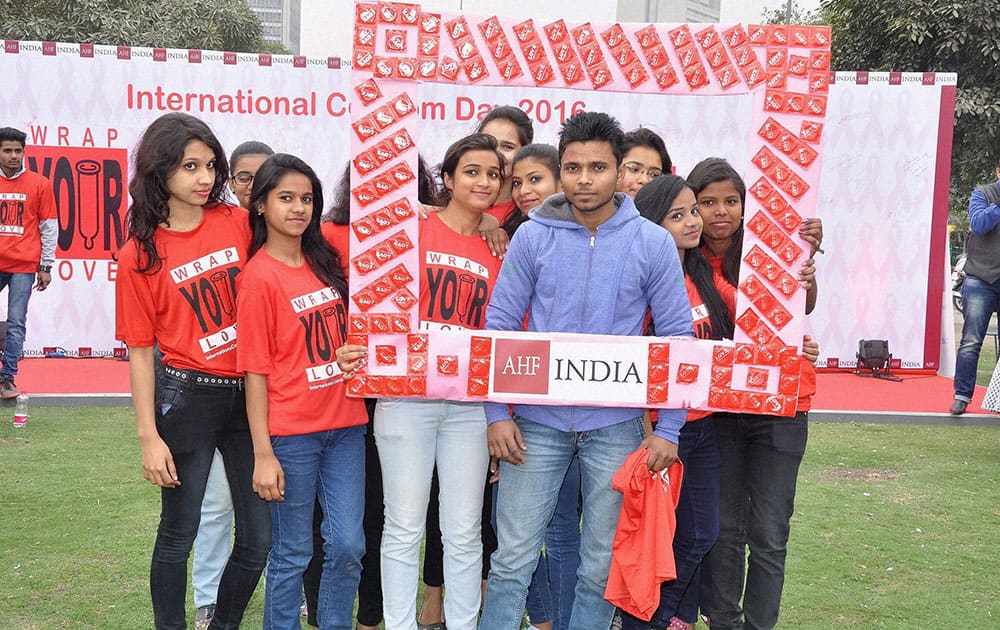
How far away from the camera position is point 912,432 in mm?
7457

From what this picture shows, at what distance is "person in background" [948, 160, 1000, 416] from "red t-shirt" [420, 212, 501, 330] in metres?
5.60

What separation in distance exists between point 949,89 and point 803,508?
20.1 feet

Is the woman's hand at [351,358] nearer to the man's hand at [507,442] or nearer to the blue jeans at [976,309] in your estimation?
the man's hand at [507,442]

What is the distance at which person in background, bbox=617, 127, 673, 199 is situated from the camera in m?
3.73

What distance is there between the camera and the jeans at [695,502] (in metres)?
3.37

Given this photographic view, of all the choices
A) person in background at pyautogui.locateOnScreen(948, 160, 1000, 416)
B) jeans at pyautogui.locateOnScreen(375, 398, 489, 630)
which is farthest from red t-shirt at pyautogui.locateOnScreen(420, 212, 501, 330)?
person in background at pyautogui.locateOnScreen(948, 160, 1000, 416)

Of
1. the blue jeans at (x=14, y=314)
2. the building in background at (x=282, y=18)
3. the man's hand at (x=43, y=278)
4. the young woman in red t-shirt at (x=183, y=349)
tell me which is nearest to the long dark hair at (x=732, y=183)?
the young woman in red t-shirt at (x=183, y=349)

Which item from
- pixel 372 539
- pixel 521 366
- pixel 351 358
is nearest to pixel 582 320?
pixel 521 366

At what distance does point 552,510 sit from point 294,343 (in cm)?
101

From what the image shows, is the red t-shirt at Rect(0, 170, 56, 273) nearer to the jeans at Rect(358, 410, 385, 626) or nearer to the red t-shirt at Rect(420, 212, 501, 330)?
the jeans at Rect(358, 410, 385, 626)

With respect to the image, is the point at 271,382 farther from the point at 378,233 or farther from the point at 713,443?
the point at 713,443

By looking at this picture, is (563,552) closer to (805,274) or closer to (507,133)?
(805,274)

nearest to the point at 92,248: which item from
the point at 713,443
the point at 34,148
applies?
the point at 34,148

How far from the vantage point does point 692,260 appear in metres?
3.42
